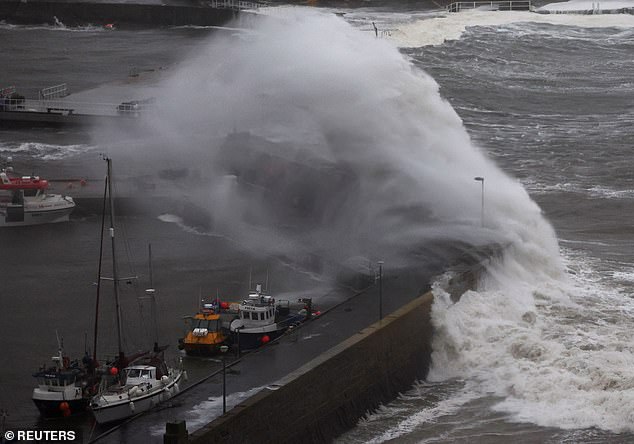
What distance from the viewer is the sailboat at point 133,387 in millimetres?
22266

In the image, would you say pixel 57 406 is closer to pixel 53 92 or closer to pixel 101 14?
pixel 53 92

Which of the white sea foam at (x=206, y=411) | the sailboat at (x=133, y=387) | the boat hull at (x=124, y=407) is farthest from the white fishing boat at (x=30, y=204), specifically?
the white sea foam at (x=206, y=411)

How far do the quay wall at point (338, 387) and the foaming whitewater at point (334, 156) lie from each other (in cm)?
509

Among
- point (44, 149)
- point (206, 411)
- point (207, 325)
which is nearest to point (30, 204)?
point (44, 149)

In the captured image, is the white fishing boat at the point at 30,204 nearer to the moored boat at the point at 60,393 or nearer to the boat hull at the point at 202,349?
the boat hull at the point at 202,349

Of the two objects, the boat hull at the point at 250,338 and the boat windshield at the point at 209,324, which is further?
the boat windshield at the point at 209,324

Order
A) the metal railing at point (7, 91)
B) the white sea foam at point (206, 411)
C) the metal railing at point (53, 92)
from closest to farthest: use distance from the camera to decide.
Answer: the white sea foam at point (206, 411) < the metal railing at point (7, 91) < the metal railing at point (53, 92)

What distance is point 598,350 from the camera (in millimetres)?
28375

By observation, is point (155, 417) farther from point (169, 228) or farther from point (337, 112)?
point (337, 112)

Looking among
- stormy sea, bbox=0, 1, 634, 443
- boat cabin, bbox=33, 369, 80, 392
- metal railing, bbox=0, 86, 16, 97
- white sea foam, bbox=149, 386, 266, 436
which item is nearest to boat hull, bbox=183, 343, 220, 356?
stormy sea, bbox=0, 1, 634, 443

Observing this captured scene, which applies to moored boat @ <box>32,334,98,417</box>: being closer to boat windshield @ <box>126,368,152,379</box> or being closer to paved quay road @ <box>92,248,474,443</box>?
boat windshield @ <box>126,368,152,379</box>

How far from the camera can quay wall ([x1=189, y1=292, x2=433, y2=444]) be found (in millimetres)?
22000

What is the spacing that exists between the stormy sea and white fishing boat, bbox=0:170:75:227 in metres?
0.45

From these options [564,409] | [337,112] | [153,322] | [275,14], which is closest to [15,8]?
[275,14]
